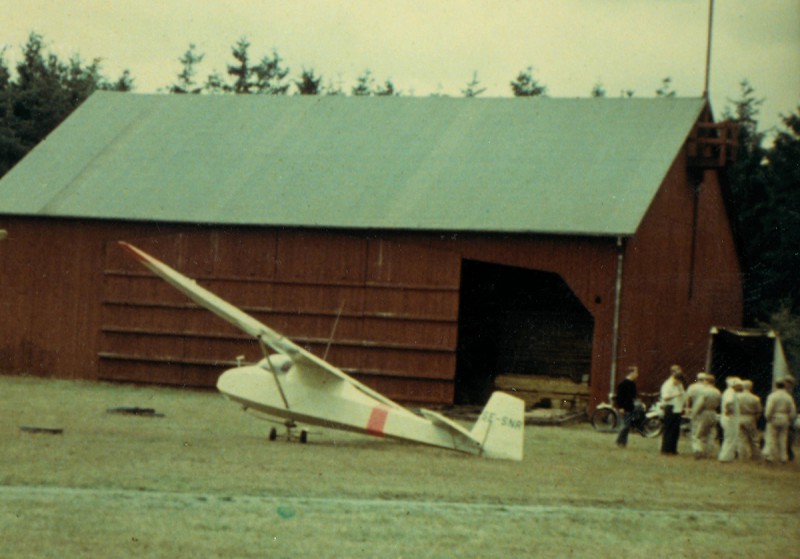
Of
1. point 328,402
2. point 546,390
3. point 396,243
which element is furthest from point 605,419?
point 328,402

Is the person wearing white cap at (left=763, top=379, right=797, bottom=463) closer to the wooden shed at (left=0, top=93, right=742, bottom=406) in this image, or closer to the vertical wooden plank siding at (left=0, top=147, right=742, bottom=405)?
the wooden shed at (left=0, top=93, right=742, bottom=406)

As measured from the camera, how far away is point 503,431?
2000cm

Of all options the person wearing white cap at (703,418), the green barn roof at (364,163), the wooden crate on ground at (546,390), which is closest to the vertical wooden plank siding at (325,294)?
the green barn roof at (364,163)

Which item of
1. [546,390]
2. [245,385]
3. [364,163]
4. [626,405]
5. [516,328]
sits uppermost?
[364,163]

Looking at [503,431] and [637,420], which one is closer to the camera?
[503,431]

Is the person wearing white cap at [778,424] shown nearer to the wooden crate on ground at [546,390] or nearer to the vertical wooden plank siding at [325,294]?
the vertical wooden plank siding at [325,294]

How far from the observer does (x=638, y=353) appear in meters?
31.1

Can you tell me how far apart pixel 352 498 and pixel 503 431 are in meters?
5.39

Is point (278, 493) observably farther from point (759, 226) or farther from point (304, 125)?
point (759, 226)

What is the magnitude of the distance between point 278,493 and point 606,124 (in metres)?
21.4

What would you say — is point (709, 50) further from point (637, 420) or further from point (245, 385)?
point (245, 385)

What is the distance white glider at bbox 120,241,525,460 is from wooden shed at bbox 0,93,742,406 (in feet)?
34.1

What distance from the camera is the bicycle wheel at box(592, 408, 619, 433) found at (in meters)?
28.8

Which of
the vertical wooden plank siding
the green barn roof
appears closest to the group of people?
the vertical wooden plank siding
